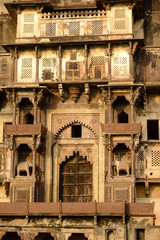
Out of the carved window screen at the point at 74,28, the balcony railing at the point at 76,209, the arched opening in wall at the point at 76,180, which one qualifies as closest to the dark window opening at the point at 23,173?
the arched opening in wall at the point at 76,180

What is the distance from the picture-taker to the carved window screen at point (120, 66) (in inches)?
1053

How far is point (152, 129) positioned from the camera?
29.4 meters

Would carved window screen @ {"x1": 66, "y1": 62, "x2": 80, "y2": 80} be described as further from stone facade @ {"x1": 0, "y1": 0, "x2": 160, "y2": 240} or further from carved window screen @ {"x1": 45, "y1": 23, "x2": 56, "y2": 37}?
carved window screen @ {"x1": 45, "y1": 23, "x2": 56, "y2": 37}

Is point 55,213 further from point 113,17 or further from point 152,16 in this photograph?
point 152,16

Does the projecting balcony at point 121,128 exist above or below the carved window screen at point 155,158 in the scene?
above

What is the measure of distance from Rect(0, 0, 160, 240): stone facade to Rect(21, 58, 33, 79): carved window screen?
0.05 metres

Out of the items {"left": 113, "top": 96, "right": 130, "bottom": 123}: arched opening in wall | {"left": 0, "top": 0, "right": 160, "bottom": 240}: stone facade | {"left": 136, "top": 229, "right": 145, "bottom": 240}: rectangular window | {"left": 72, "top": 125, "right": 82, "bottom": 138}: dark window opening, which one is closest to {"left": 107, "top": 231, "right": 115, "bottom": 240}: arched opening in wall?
{"left": 136, "top": 229, "right": 145, "bottom": 240}: rectangular window

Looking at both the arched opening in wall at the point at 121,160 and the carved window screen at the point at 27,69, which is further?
the carved window screen at the point at 27,69

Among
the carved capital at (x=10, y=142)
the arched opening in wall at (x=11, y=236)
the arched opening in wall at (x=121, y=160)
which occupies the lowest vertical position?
the arched opening in wall at (x=11, y=236)

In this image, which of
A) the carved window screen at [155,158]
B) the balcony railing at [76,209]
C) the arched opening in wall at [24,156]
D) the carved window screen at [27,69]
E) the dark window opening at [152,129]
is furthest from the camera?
the dark window opening at [152,129]

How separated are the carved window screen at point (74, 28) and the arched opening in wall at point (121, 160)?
5.87m

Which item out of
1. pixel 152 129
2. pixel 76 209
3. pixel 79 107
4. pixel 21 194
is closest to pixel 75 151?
pixel 79 107

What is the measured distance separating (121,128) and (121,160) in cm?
166

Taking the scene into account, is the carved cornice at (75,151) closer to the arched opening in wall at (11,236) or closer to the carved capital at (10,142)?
the carved capital at (10,142)
